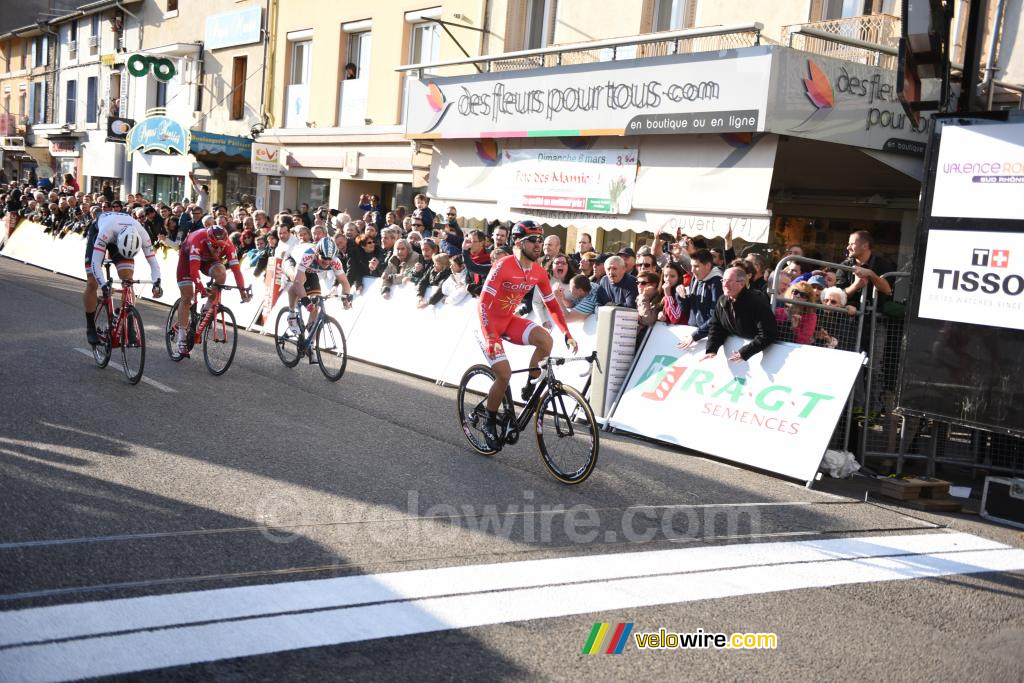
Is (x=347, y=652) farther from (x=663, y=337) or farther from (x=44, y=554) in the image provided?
(x=663, y=337)

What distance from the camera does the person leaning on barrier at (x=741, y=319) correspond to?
30.1 ft

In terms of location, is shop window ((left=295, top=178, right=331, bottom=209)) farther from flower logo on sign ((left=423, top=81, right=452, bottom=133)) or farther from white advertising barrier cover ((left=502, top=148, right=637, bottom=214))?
white advertising barrier cover ((left=502, top=148, right=637, bottom=214))

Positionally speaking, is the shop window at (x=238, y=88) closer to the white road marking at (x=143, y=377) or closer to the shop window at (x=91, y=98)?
the shop window at (x=91, y=98)

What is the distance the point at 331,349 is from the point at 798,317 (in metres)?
5.38

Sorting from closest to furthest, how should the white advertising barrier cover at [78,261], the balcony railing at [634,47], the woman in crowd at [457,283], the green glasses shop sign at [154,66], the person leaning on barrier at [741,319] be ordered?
the person leaning on barrier at [741,319] → the woman in crowd at [457,283] → the balcony railing at [634,47] → the white advertising barrier cover at [78,261] → the green glasses shop sign at [154,66]

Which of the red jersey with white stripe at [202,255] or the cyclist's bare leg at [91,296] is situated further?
the red jersey with white stripe at [202,255]

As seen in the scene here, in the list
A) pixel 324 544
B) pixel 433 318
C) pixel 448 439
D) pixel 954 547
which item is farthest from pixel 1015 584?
pixel 433 318

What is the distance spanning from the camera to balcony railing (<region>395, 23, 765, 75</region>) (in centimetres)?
1366

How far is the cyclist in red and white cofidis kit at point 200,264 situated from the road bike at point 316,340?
767 millimetres

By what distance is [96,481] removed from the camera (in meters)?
6.49

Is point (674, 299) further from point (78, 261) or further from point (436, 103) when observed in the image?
point (78, 261)

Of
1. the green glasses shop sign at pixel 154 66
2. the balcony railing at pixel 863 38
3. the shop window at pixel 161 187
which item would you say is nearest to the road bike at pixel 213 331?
the balcony railing at pixel 863 38

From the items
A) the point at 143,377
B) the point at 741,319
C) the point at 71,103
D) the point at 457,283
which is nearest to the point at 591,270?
the point at 457,283

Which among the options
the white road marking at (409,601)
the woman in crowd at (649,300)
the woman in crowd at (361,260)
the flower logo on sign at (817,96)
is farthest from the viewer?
the woman in crowd at (361,260)
